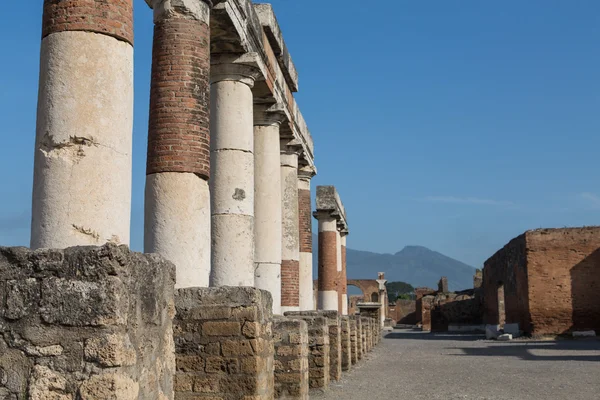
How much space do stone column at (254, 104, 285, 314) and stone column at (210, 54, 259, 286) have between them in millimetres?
2186

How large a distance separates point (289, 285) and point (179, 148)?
24.1ft

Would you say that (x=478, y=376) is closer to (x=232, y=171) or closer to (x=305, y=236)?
(x=305, y=236)

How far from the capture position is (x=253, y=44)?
32.8ft

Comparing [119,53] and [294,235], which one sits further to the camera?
[294,235]

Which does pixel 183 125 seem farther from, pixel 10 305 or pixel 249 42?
pixel 10 305

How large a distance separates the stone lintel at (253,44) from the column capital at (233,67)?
0.29ft

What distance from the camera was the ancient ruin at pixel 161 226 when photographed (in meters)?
3.39

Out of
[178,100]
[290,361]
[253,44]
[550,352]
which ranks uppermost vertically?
[253,44]

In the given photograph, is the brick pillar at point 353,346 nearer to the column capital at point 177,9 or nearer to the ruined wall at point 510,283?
the column capital at point 177,9

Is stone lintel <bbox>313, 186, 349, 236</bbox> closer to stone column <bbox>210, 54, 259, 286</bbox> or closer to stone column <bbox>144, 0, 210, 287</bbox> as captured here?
stone column <bbox>210, 54, 259, 286</bbox>

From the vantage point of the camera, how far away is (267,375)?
664 centimetres

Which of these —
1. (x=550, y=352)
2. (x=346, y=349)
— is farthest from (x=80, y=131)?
(x=550, y=352)

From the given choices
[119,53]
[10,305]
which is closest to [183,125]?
[119,53]

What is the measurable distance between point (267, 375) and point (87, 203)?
2629mm
